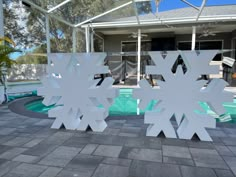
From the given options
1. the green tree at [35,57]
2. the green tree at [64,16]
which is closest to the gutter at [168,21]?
the green tree at [64,16]

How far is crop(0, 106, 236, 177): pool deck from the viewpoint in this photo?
1.88m

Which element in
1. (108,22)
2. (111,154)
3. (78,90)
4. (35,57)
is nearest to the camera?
(111,154)

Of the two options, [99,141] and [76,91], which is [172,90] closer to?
[99,141]

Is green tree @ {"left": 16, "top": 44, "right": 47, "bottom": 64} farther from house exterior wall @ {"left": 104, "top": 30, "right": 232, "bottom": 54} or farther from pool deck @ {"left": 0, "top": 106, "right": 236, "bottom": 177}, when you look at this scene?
house exterior wall @ {"left": 104, "top": 30, "right": 232, "bottom": 54}

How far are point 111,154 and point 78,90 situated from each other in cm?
119

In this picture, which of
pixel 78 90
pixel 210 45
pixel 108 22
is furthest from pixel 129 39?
pixel 78 90

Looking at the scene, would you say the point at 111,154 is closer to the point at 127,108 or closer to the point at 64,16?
the point at 127,108

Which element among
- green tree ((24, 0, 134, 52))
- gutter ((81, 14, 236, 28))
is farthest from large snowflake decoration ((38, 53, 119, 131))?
gutter ((81, 14, 236, 28))

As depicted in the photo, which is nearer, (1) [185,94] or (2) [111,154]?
(2) [111,154]

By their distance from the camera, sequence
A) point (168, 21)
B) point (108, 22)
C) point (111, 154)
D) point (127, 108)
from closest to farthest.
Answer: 1. point (111, 154)
2. point (127, 108)
3. point (168, 21)
4. point (108, 22)

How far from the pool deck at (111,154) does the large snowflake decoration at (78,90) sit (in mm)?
245

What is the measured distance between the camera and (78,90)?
2957 millimetres

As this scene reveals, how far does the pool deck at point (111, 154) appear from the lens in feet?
6.18

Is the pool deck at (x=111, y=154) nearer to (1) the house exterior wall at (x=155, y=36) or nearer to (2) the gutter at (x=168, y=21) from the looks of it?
(2) the gutter at (x=168, y=21)
